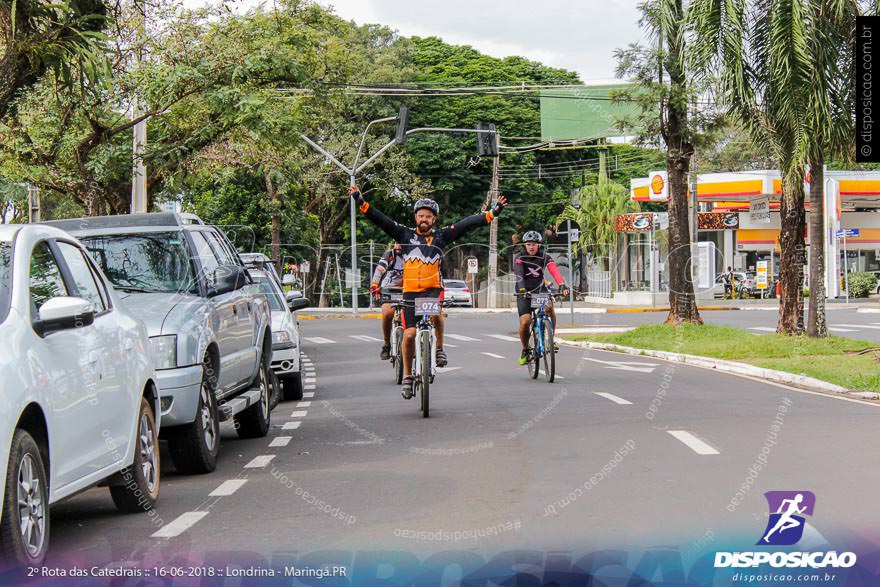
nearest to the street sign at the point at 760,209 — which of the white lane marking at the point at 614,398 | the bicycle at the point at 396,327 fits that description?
the bicycle at the point at 396,327

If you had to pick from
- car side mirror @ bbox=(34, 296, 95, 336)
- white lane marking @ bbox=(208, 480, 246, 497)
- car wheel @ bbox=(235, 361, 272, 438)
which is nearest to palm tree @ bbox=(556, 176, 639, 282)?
car wheel @ bbox=(235, 361, 272, 438)

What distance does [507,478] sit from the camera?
Result: 28.1 ft

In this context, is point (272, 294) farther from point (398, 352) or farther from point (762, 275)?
point (762, 275)

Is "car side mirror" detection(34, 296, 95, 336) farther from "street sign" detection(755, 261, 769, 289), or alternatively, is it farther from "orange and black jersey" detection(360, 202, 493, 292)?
"street sign" detection(755, 261, 769, 289)

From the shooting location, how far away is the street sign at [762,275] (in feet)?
193

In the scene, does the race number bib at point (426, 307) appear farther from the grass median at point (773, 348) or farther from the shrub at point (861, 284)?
the shrub at point (861, 284)

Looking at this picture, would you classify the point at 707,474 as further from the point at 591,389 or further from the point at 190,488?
the point at 591,389

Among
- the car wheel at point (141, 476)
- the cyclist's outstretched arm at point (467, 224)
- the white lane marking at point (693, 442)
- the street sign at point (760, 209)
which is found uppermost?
the street sign at point (760, 209)

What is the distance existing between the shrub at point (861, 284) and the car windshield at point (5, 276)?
54711mm

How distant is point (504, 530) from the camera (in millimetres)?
6688

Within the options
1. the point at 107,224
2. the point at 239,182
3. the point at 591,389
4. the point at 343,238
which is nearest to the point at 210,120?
the point at 591,389

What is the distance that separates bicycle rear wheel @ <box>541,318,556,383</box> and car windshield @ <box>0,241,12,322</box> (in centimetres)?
1034

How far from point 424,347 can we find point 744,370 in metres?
7.86

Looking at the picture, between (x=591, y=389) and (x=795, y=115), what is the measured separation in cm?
797
